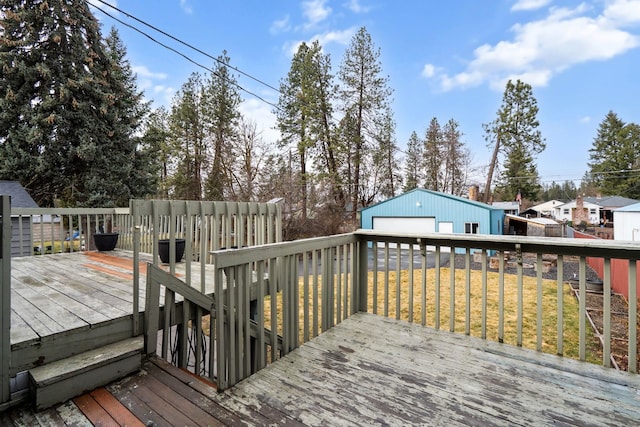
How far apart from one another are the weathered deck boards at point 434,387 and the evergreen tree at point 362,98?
14.7m

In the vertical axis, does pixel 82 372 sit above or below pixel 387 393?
above

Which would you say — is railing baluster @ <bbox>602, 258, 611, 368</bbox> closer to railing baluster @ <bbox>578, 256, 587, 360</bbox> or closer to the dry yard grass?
railing baluster @ <bbox>578, 256, 587, 360</bbox>

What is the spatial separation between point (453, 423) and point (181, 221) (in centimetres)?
531

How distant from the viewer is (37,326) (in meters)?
2.05

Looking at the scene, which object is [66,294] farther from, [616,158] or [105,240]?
[616,158]

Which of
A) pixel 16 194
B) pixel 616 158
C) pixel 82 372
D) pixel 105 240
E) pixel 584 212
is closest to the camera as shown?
pixel 82 372

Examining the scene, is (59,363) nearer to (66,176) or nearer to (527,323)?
(527,323)

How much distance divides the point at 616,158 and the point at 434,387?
3835 centimetres

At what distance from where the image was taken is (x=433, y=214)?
14609 millimetres

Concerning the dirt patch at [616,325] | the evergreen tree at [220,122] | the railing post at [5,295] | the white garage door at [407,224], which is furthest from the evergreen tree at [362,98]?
the railing post at [5,295]

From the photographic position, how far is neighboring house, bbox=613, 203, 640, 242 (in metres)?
13.2

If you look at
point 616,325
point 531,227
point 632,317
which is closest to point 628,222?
point 531,227

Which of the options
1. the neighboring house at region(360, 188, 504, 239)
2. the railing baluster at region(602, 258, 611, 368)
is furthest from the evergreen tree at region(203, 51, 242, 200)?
the railing baluster at region(602, 258, 611, 368)

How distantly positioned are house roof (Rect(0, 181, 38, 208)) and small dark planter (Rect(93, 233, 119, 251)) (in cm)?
475
